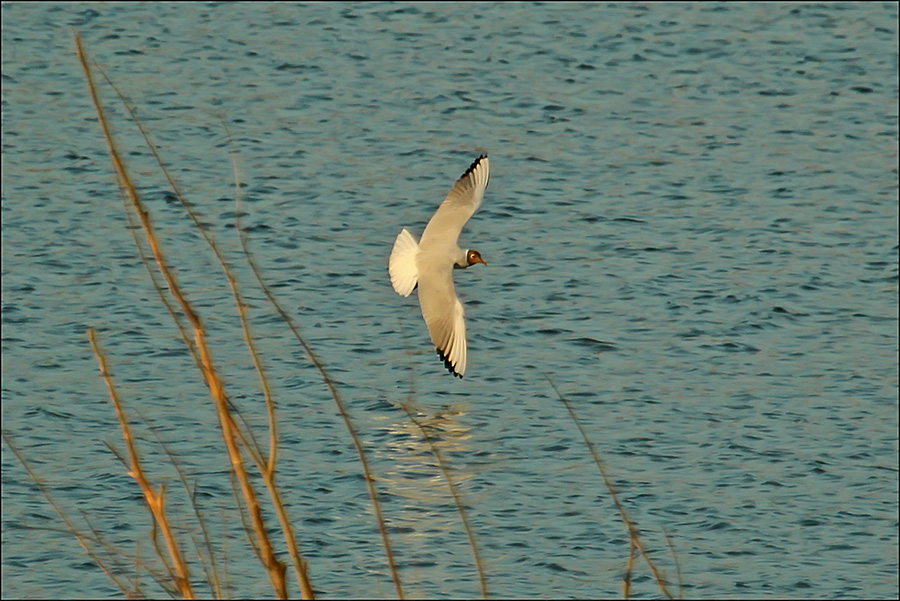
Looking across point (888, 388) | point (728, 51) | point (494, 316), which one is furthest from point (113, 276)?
point (728, 51)

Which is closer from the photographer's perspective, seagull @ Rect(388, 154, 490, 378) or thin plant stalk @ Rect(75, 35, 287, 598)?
thin plant stalk @ Rect(75, 35, 287, 598)

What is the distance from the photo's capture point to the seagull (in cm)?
859

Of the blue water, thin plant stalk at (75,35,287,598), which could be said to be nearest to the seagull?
the blue water

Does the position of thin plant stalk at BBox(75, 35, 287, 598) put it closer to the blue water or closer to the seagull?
the blue water

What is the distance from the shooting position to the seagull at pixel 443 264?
859 centimetres

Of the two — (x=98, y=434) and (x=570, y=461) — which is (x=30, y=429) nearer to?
(x=98, y=434)

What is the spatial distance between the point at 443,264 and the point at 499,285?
2.61 m

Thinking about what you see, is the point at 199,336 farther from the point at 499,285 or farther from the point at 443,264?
the point at 499,285

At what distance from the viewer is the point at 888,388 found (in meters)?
9.61

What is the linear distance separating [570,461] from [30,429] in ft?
9.52

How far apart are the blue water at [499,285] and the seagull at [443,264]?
59 centimetres

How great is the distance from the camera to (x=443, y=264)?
9031 mm

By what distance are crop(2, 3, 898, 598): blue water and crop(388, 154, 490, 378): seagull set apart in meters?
0.59

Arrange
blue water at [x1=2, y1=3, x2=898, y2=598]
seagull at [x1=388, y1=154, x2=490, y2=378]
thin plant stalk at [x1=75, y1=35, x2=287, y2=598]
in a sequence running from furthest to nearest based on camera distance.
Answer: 1. seagull at [x1=388, y1=154, x2=490, y2=378]
2. blue water at [x1=2, y1=3, x2=898, y2=598]
3. thin plant stalk at [x1=75, y1=35, x2=287, y2=598]
